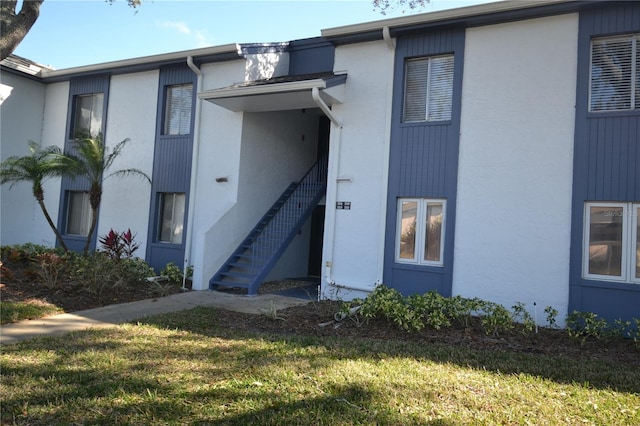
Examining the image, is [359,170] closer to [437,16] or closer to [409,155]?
[409,155]

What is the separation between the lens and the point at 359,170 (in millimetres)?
9781

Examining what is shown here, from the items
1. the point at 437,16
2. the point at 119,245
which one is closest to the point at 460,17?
the point at 437,16

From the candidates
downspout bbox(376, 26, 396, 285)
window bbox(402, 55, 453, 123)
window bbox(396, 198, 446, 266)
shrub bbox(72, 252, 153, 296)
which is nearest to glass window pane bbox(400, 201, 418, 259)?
window bbox(396, 198, 446, 266)

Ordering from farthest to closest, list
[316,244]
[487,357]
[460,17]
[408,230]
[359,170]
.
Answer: [316,244] → [359,170] → [408,230] → [460,17] → [487,357]

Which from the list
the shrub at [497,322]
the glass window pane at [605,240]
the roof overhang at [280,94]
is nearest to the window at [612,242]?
the glass window pane at [605,240]

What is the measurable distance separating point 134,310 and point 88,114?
812 centimetres

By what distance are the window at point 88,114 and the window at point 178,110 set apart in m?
2.44

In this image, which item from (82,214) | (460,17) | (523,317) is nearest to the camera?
(523,317)

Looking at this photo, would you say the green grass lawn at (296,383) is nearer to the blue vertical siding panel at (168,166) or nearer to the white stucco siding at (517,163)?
the white stucco siding at (517,163)

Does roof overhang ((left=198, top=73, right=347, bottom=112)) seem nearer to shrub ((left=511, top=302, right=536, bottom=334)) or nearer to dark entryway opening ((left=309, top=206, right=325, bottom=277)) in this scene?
dark entryway opening ((left=309, top=206, right=325, bottom=277))

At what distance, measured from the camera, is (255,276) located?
415 inches

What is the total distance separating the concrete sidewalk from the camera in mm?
6824

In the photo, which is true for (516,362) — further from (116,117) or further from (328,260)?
(116,117)

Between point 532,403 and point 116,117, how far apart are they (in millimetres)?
12538
